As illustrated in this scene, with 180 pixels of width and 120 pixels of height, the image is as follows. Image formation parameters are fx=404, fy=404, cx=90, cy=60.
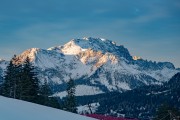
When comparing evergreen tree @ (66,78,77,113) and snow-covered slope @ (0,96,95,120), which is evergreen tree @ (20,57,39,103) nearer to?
evergreen tree @ (66,78,77,113)

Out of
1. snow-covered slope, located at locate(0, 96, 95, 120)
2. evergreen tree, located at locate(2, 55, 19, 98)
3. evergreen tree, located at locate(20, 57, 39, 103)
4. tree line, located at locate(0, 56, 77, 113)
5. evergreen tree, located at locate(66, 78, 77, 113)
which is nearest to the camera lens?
snow-covered slope, located at locate(0, 96, 95, 120)

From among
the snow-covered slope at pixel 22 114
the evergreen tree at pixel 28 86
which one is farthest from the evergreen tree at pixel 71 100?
the snow-covered slope at pixel 22 114

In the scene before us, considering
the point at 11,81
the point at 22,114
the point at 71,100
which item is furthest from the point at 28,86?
the point at 22,114

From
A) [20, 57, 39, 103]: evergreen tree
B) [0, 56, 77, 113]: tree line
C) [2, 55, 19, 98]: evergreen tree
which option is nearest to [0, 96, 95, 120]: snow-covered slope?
[0, 56, 77, 113]: tree line

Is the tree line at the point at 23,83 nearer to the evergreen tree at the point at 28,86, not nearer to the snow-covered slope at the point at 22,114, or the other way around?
the evergreen tree at the point at 28,86

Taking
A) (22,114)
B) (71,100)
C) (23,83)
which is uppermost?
(23,83)

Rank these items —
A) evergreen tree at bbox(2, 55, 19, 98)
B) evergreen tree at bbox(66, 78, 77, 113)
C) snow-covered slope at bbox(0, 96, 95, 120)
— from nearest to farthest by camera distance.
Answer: snow-covered slope at bbox(0, 96, 95, 120), evergreen tree at bbox(2, 55, 19, 98), evergreen tree at bbox(66, 78, 77, 113)

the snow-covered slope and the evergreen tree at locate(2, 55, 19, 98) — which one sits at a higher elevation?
the evergreen tree at locate(2, 55, 19, 98)

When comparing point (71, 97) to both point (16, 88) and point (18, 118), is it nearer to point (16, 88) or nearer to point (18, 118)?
point (16, 88)

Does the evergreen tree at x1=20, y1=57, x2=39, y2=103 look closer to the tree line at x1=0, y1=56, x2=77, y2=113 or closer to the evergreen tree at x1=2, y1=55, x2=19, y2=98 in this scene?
the tree line at x1=0, y1=56, x2=77, y2=113

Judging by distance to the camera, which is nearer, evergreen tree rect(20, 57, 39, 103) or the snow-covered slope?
the snow-covered slope

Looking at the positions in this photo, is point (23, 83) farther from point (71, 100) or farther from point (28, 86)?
point (71, 100)

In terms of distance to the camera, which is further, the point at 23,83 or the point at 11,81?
the point at 11,81

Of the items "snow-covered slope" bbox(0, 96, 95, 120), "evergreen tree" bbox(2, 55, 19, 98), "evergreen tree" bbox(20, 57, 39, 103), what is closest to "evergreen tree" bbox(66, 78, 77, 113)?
"evergreen tree" bbox(2, 55, 19, 98)
